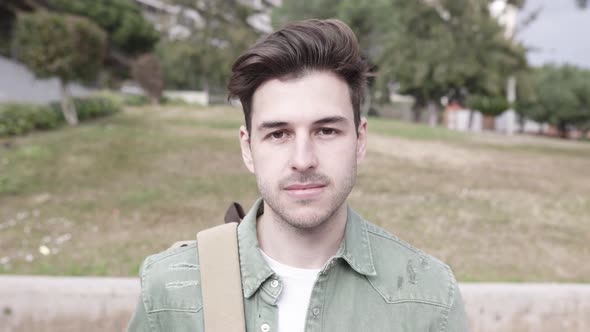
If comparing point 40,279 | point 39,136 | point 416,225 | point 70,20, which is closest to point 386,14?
point 70,20

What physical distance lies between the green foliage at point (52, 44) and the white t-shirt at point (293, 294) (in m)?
14.1

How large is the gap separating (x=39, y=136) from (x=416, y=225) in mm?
10076

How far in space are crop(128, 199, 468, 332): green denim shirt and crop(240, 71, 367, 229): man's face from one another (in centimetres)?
A: 23

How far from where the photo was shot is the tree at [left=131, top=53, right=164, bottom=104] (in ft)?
97.7

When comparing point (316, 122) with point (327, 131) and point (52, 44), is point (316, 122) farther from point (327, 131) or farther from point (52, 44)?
point (52, 44)

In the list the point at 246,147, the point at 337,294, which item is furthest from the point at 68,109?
the point at 337,294

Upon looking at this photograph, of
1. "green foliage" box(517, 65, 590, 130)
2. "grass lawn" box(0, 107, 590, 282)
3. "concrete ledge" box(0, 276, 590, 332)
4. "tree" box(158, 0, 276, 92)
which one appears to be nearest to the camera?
"concrete ledge" box(0, 276, 590, 332)

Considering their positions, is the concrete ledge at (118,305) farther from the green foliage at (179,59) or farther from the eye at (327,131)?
the green foliage at (179,59)

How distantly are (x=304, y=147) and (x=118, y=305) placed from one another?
327 cm

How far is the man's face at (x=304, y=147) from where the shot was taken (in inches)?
77.8

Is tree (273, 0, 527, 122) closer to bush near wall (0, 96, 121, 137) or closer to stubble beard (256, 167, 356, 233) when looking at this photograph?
bush near wall (0, 96, 121, 137)

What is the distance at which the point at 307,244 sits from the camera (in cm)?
207

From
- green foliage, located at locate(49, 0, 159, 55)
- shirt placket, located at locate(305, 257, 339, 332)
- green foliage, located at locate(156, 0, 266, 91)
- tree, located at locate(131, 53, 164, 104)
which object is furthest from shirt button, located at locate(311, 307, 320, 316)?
green foliage, located at locate(156, 0, 266, 91)

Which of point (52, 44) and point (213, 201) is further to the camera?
point (52, 44)
